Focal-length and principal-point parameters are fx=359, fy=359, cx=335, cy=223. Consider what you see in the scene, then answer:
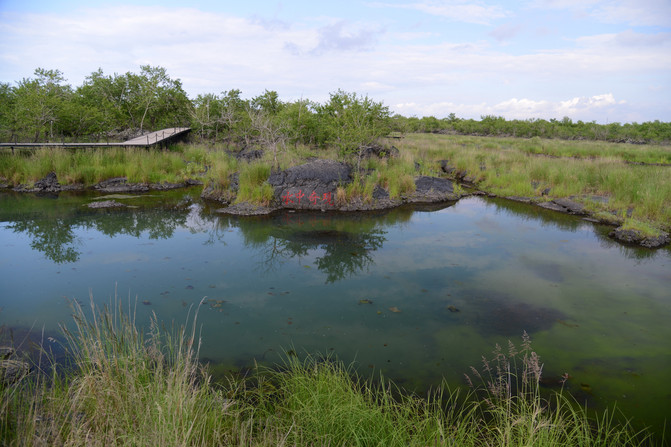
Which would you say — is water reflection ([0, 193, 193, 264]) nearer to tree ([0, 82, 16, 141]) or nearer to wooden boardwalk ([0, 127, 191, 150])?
wooden boardwalk ([0, 127, 191, 150])

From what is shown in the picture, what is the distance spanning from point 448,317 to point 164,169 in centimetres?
1437

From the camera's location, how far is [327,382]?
2980 millimetres

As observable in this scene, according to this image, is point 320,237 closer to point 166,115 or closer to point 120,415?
point 120,415

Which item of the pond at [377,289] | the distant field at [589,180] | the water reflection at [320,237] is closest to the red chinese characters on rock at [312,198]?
the water reflection at [320,237]

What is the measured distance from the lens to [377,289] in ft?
19.0

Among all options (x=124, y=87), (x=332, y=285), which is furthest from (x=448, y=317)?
(x=124, y=87)

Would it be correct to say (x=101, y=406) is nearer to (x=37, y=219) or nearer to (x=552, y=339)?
(x=552, y=339)

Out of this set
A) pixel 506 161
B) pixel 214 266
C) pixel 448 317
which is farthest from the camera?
pixel 506 161

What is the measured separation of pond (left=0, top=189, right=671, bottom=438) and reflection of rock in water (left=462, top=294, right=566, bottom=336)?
0.03 m

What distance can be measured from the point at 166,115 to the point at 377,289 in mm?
23400

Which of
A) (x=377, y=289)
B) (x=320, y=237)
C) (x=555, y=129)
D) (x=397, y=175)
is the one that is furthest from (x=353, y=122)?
(x=555, y=129)

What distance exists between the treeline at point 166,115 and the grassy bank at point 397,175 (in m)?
1.34

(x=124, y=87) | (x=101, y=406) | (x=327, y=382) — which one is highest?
(x=124, y=87)

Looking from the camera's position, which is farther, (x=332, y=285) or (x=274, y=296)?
(x=332, y=285)
